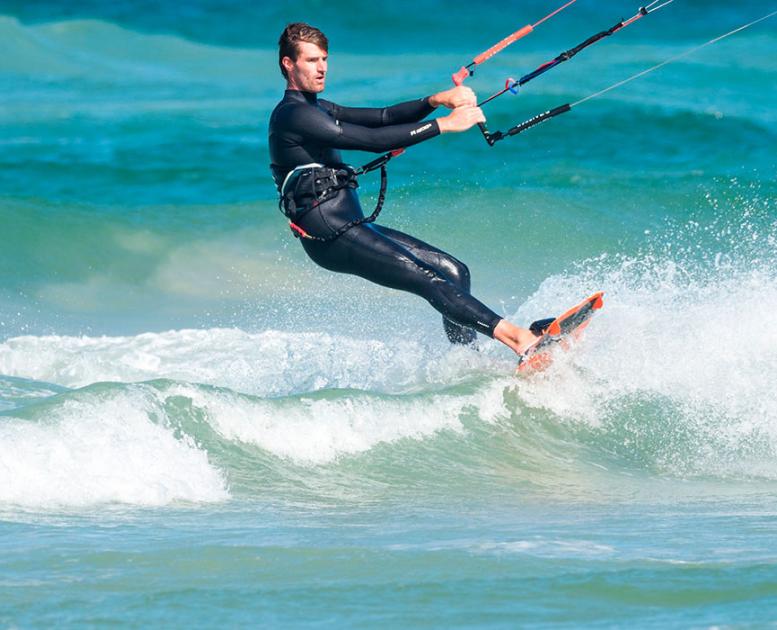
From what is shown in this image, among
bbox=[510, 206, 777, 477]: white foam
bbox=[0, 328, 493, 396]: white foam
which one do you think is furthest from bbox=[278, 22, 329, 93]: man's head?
bbox=[510, 206, 777, 477]: white foam

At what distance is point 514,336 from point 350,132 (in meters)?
1.26

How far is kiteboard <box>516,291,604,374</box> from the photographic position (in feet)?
20.6

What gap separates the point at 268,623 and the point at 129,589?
20.8 inches

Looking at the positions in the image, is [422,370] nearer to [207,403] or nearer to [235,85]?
[207,403]

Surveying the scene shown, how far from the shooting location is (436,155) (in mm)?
15148

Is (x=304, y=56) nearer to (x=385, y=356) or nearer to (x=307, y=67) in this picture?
(x=307, y=67)

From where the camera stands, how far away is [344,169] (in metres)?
6.28

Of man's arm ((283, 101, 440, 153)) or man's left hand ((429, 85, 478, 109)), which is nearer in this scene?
man's arm ((283, 101, 440, 153))

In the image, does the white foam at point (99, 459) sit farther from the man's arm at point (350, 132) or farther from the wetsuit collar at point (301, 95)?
the wetsuit collar at point (301, 95)

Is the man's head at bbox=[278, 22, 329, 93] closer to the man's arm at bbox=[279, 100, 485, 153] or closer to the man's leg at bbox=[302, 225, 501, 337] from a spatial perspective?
the man's arm at bbox=[279, 100, 485, 153]

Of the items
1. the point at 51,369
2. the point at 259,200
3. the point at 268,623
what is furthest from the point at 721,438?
the point at 259,200

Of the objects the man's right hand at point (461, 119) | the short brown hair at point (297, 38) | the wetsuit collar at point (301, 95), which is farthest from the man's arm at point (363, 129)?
the short brown hair at point (297, 38)

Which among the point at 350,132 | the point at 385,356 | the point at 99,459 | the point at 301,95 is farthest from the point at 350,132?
the point at 385,356

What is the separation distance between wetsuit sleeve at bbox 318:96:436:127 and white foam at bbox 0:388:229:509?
1.74m
